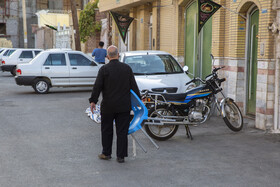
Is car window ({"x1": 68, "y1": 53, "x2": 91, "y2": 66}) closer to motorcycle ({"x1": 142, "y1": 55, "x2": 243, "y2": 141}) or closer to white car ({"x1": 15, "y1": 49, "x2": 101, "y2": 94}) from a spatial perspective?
white car ({"x1": 15, "y1": 49, "x2": 101, "y2": 94})

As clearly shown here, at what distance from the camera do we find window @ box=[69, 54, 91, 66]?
1735 centimetres

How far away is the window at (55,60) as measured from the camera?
1705 centimetres

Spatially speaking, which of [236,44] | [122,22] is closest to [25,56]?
[122,22]

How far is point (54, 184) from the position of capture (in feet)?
18.5

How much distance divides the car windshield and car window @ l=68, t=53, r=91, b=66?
5.63 metres

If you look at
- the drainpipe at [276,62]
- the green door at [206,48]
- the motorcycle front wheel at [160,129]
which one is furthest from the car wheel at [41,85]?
the drainpipe at [276,62]

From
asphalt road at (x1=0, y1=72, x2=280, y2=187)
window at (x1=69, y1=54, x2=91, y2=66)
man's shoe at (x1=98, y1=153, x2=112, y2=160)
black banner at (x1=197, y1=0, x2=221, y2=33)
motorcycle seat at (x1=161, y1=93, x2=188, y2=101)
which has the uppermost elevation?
black banner at (x1=197, y1=0, x2=221, y2=33)

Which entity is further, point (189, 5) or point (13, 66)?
point (13, 66)

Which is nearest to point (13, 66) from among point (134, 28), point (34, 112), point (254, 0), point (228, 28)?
point (134, 28)

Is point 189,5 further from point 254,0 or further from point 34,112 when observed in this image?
point 34,112

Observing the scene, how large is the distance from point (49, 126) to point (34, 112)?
2341 mm

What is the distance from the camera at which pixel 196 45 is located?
15.3 m

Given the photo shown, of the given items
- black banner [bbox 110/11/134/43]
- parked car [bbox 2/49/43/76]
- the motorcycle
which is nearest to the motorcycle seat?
the motorcycle

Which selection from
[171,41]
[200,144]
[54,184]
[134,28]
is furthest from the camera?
[134,28]
